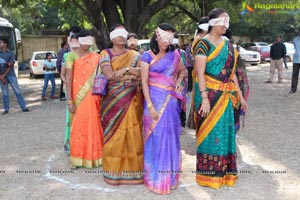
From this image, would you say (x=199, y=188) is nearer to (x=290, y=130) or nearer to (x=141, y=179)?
(x=141, y=179)

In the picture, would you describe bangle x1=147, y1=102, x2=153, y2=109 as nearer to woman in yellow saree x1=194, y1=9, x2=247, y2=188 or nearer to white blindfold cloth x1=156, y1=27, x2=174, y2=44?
woman in yellow saree x1=194, y1=9, x2=247, y2=188

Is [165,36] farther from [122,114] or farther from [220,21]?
[122,114]

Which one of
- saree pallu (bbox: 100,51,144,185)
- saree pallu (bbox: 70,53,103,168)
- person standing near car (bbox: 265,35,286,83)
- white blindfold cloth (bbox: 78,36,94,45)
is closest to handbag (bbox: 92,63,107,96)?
saree pallu (bbox: 100,51,144,185)

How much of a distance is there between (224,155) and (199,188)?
448 mm

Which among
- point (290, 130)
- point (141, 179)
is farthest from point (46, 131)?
point (290, 130)

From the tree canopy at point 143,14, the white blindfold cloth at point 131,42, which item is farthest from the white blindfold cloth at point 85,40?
the tree canopy at point 143,14

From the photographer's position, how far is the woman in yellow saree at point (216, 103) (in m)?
3.63

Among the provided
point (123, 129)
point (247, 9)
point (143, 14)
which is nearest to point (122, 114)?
point (123, 129)

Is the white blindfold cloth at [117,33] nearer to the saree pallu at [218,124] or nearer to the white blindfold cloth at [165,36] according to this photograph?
the white blindfold cloth at [165,36]

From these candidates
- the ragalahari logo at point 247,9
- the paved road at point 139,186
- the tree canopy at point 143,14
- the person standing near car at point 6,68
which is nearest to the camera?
the paved road at point 139,186

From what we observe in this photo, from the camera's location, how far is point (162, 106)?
366 centimetres

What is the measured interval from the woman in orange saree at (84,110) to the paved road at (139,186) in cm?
21

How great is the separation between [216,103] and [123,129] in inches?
40.9

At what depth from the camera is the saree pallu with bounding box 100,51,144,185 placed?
12.9 ft
